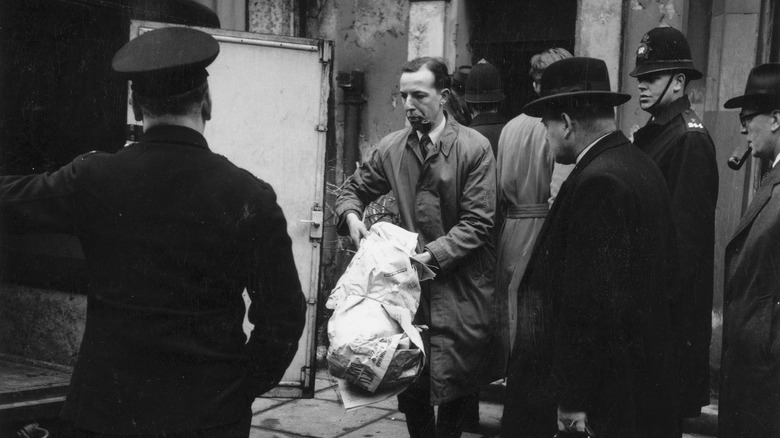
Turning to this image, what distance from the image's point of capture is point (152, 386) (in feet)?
6.70

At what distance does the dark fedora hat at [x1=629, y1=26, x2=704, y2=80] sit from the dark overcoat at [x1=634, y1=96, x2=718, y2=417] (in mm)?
346

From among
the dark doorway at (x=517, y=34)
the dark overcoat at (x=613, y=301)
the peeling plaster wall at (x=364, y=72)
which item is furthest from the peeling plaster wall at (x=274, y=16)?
the dark overcoat at (x=613, y=301)

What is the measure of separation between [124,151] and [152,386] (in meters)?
0.66

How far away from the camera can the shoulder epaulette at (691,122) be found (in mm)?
3727

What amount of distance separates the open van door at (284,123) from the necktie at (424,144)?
113 centimetres

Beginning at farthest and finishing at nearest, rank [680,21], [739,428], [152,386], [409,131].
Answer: [680,21] → [409,131] → [739,428] → [152,386]

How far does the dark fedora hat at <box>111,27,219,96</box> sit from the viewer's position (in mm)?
2090

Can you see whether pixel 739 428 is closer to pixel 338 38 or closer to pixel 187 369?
pixel 187 369

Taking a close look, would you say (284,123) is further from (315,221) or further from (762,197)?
(762,197)

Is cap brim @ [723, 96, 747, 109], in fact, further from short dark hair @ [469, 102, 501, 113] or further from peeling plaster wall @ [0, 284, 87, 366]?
peeling plaster wall @ [0, 284, 87, 366]

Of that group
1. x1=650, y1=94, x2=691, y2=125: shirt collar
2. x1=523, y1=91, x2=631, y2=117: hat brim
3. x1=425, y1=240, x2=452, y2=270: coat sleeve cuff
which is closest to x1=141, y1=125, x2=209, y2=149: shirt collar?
x1=523, y1=91, x2=631, y2=117: hat brim

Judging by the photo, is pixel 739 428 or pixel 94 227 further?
pixel 739 428

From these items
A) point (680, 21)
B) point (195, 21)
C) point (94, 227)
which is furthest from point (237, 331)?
point (680, 21)

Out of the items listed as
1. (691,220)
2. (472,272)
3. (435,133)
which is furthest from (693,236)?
(435,133)
